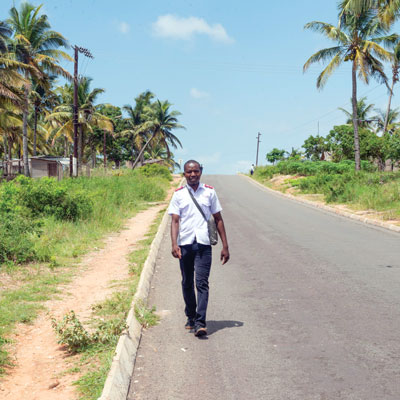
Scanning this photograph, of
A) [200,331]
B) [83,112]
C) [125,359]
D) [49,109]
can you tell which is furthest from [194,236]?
[49,109]

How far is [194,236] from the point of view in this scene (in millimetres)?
5359

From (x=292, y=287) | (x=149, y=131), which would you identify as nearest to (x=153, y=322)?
(x=292, y=287)

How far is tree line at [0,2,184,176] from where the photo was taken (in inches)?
1205

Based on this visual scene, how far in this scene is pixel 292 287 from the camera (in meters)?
7.49

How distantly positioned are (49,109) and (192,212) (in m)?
51.8

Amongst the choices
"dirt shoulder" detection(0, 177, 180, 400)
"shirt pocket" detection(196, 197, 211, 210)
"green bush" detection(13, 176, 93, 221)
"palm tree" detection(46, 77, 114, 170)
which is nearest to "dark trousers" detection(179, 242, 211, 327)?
"shirt pocket" detection(196, 197, 211, 210)

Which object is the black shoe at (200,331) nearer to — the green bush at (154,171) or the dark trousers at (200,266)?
the dark trousers at (200,266)

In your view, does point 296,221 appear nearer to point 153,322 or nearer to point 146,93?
point 153,322

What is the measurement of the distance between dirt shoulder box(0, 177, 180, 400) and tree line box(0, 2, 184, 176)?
57.2 feet

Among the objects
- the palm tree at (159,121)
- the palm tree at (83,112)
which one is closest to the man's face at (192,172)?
the palm tree at (83,112)

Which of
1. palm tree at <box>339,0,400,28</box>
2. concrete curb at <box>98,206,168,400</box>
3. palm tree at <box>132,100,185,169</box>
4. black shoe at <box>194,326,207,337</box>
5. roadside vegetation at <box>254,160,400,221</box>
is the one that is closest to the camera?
concrete curb at <box>98,206,168,400</box>

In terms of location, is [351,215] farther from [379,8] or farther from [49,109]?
[49,109]

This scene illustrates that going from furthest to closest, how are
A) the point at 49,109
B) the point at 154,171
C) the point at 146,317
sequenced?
the point at 49,109 → the point at 154,171 → the point at 146,317

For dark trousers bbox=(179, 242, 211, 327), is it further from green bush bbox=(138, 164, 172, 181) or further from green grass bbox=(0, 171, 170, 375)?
green bush bbox=(138, 164, 172, 181)
